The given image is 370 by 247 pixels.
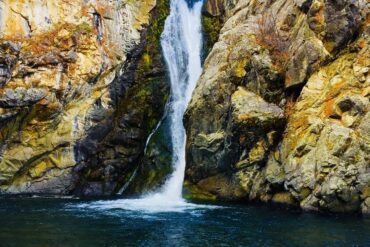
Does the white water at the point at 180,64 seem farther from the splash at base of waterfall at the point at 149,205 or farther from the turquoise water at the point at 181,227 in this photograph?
the turquoise water at the point at 181,227

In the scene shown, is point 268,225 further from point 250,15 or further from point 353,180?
point 250,15

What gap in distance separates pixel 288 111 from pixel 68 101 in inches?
720

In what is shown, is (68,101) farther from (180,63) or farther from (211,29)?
(211,29)

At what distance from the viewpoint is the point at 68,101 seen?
37.9 metres

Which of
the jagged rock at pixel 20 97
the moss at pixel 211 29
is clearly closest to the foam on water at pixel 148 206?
the jagged rock at pixel 20 97

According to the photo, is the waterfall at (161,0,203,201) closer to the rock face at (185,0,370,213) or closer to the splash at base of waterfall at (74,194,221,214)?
the splash at base of waterfall at (74,194,221,214)

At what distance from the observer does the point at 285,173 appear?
82.3 feet

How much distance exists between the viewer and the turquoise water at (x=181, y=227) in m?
18.0

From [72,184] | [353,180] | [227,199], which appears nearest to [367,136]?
[353,180]

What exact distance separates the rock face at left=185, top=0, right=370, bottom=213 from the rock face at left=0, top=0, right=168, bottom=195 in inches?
265

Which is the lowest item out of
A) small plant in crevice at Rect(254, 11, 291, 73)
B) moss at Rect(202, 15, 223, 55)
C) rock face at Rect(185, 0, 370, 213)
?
rock face at Rect(185, 0, 370, 213)

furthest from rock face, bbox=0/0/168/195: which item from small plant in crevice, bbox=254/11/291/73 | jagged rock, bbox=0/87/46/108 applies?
small plant in crevice, bbox=254/11/291/73

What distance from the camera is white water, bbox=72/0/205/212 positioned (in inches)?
1221

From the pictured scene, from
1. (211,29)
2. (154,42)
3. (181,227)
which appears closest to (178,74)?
(154,42)
